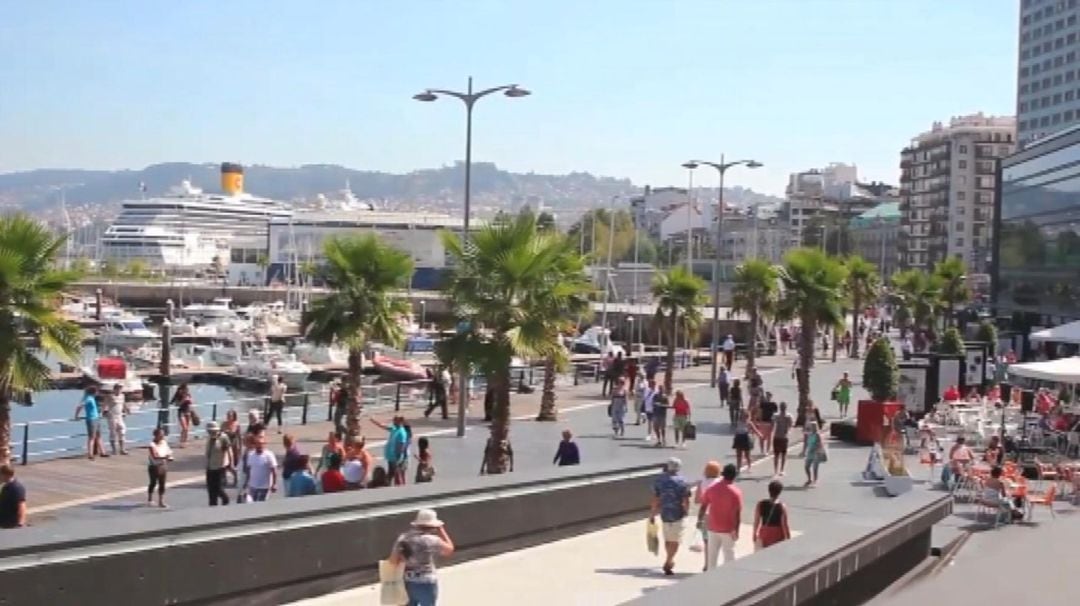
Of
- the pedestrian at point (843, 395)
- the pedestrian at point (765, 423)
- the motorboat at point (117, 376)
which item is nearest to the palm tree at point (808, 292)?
the pedestrian at point (843, 395)

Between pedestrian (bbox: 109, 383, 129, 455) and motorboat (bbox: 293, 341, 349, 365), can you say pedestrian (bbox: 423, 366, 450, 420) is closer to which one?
pedestrian (bbox: 109, 383, 129, 455)

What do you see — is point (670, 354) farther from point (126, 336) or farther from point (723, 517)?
point (126, 336)

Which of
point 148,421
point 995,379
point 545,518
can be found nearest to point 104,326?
point 148,421

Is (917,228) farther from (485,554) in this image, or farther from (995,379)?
(485,554)

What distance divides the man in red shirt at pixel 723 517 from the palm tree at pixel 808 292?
19.5 meters

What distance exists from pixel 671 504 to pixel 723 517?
85 cm

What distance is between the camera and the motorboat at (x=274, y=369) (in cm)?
6375

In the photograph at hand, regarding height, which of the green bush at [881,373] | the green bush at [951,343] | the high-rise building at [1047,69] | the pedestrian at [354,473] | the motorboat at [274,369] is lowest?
the motorboat at [274,369]

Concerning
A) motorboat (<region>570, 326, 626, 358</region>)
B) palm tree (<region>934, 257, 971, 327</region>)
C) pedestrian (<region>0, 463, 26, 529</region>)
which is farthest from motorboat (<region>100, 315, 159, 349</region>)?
pedestrian (<region>0, 463, 26, 529</region>)

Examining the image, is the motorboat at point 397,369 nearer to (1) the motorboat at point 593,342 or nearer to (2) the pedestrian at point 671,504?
(1) the motorboat at point 593,342

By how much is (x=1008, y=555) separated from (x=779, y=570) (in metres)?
6.59

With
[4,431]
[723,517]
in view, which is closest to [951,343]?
[723,517]

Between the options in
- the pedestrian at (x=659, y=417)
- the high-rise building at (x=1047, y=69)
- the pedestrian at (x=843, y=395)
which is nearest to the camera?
the pedestrian at (x=659, y=417)

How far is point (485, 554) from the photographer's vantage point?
1413 cm
